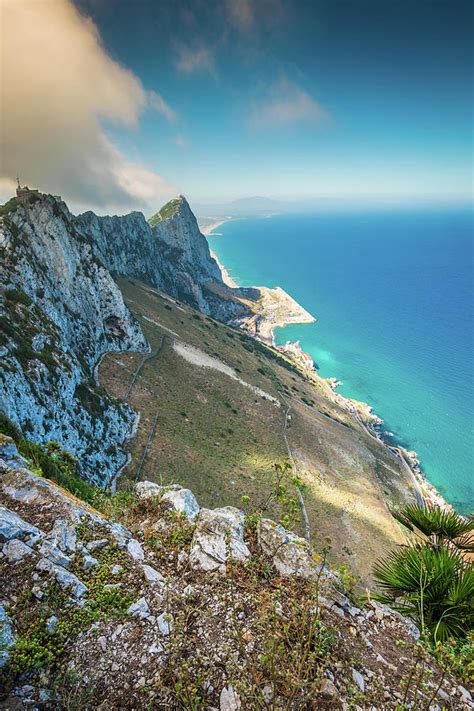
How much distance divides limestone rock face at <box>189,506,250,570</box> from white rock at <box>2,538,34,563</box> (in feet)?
9.78

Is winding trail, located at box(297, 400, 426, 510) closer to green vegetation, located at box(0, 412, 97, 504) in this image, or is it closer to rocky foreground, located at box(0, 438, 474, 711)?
green vegetation, located at box(0, 412, 97, 504)

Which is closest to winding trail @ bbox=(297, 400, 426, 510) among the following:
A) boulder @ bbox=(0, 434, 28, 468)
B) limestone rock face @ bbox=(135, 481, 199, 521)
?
limestone rock face @ bbox=(135, 481, 199, 521)

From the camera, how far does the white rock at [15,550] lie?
17.5 feet

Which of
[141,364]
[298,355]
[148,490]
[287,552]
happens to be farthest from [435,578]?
[298,355]

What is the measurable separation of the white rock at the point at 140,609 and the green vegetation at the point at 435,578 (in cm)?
397

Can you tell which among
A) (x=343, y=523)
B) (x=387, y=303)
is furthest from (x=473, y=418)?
(x=387, y=303)

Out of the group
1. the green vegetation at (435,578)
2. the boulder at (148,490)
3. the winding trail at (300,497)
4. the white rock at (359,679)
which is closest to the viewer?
the white rock at (359,679)

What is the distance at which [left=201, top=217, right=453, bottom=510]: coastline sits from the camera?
2450 inches

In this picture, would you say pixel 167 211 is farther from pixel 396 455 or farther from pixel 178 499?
pixel 178 499

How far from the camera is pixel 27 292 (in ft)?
97.1

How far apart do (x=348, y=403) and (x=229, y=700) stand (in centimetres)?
9073

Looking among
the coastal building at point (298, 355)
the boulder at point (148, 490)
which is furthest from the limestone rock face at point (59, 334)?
the coastal building at point (298, 355)

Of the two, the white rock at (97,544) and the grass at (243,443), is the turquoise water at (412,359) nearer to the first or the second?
the grass at (243,443)

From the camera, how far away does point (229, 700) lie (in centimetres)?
402
